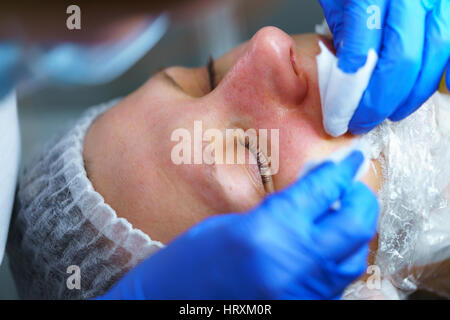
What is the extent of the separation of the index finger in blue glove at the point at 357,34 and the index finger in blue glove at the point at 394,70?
33 mm

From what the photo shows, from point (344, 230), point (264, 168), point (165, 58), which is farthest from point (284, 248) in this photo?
point (165, 58)

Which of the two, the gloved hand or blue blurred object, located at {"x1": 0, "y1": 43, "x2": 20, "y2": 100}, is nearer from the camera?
the gloved hand

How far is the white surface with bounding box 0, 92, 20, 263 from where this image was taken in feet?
3.88

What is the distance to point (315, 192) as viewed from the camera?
0.80m

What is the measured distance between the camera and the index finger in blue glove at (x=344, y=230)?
77 centimetres

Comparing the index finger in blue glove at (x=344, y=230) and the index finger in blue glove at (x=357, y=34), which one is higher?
the index finger in blue glove at (x=357, y=34)

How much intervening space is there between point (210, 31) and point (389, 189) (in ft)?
4.64

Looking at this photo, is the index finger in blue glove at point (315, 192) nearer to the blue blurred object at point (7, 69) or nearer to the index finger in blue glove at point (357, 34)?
the index finger in blue glove at point (357, 34)

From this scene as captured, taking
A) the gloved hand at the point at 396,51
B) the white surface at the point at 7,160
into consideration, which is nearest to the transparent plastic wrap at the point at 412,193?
the gloved hand at the point at 396,51

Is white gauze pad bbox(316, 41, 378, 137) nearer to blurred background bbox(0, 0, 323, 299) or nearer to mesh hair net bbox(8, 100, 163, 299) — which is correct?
mesh hair net bbox(8, 100, 163, 299)

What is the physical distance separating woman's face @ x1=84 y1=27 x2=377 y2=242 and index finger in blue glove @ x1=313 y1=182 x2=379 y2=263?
195 mm

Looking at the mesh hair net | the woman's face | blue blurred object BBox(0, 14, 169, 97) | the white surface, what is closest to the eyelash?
the woman's face

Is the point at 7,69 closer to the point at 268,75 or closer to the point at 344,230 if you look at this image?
the point at 268,75

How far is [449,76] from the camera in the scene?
100cm
